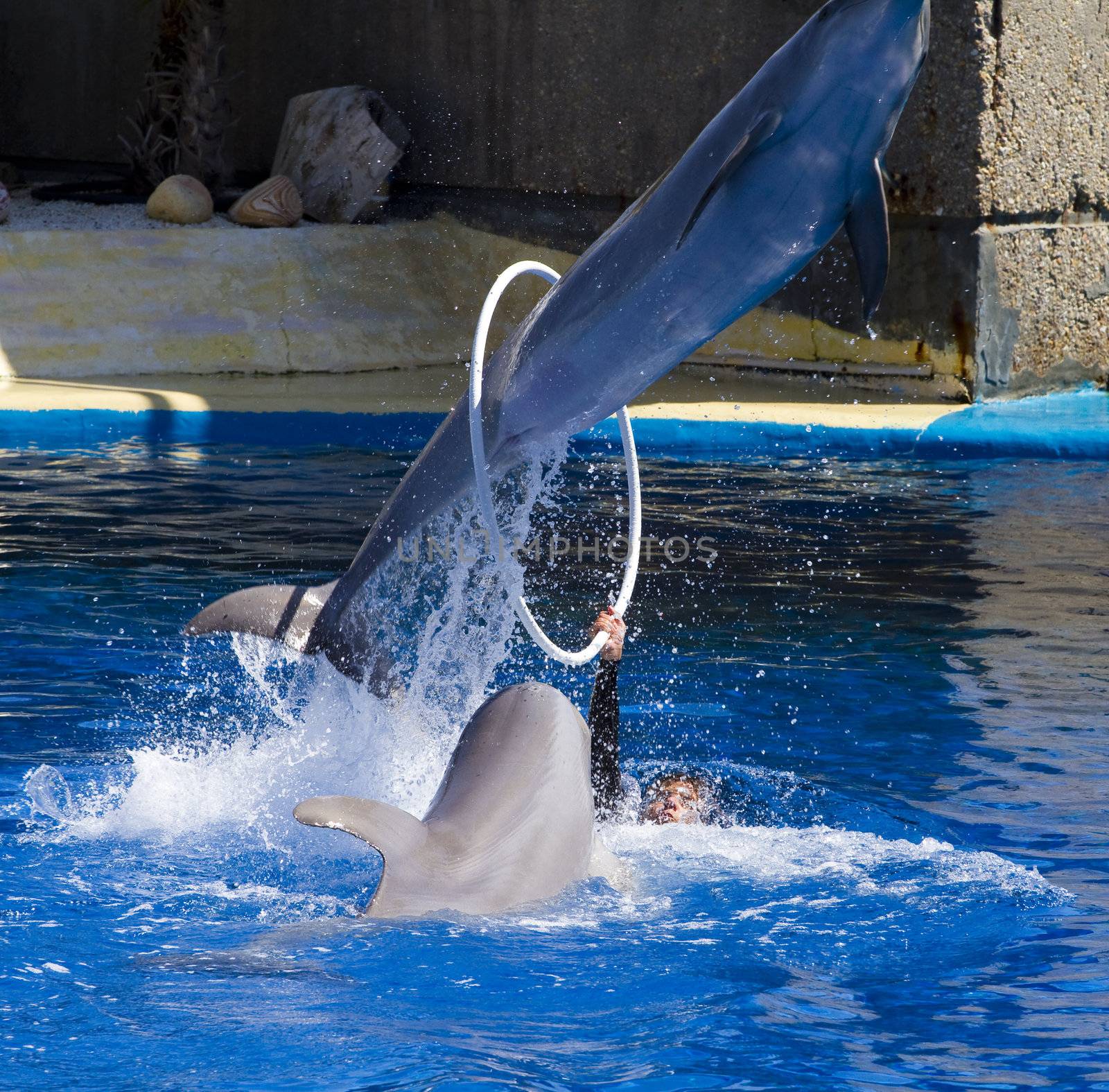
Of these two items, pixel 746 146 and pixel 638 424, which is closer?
pixel 746 146

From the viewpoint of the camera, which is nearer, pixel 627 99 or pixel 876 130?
pixel 876 130

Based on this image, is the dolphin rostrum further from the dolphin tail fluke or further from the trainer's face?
the trainer's face

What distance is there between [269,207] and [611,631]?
9233mm

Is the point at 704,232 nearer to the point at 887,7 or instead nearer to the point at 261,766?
the point at 887,7

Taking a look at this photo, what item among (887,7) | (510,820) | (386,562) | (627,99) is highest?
(627,99)

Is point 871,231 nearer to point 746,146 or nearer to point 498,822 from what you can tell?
point 746,146

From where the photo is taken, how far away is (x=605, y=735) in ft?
17.1

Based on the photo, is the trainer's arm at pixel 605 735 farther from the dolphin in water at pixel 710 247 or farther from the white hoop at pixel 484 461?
the dolphin in water at pixel 710 247

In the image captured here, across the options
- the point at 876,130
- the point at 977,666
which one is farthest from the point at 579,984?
the point at 977,666

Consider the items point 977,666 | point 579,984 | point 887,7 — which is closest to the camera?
point 887,7

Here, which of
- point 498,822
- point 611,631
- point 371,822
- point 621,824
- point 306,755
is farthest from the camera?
point 306,755

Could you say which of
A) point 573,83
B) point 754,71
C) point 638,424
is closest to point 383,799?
point 638,424

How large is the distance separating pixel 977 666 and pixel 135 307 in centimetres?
783

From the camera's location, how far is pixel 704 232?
3.99 meters
